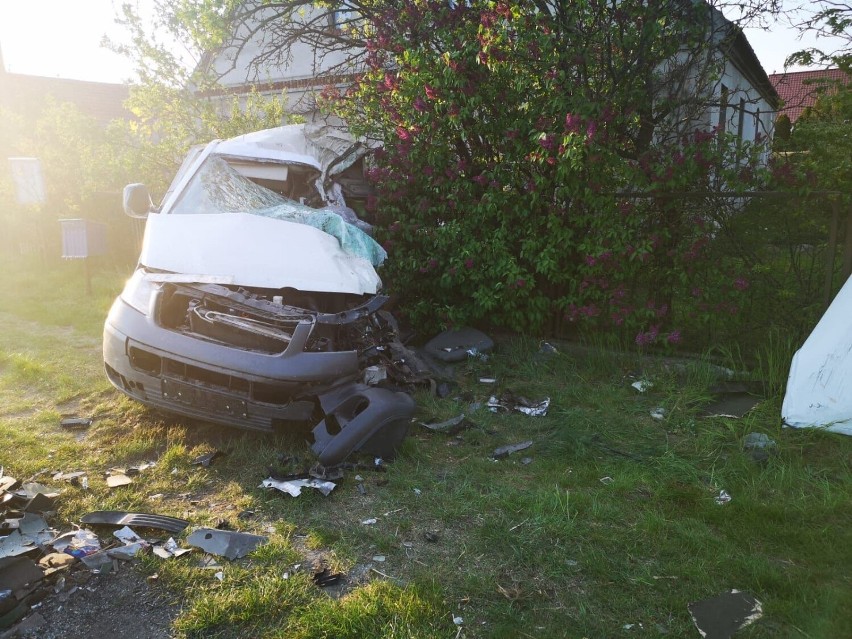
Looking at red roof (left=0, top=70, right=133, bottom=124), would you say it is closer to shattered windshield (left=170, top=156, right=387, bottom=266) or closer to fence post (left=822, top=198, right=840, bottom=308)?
shattered windshield (left=170, top=156, right=387, bottom=266)

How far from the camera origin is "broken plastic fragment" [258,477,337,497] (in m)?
3.62

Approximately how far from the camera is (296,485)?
368 cm

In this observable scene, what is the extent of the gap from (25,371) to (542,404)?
486 cm

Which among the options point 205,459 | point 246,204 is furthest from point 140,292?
point 205,459

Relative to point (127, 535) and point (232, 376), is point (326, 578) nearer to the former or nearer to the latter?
point (127, 535)

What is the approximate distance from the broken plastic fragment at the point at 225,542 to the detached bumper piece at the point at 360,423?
85 cm

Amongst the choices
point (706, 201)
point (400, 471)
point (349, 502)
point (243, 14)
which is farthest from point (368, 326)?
point (243, 14)

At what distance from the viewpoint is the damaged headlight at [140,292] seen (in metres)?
4.25

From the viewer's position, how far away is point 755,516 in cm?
335

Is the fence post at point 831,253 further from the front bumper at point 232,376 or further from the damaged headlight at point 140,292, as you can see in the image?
the damaged headlight at point 140,292

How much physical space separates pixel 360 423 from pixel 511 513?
1127mm

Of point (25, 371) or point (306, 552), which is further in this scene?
point (25, 371)

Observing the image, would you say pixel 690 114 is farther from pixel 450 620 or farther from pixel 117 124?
pixel 117 124

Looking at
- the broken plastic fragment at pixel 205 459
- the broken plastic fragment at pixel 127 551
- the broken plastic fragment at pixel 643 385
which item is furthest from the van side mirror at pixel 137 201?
the broken plastic fragment at pixel 643 385
